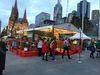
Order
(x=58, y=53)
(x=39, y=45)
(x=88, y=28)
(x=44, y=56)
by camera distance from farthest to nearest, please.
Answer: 1. (x=88, y=28)
2. (x=58, y=53)
3. (x=39, y=45)
4. (x=44, y=56)

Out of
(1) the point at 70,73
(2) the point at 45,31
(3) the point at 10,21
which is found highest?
(3) the point at 10,21

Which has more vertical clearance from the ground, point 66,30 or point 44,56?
point 66,30

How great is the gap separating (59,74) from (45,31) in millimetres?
21438

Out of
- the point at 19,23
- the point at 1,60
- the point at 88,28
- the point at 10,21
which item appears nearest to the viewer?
the point at 1,60

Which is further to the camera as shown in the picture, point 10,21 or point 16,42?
point 10,21

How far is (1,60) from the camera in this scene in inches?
400

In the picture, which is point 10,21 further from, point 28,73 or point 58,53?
point 28,73

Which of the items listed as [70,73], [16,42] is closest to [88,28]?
[16,42]

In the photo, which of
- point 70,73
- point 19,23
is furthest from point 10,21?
point 70,73

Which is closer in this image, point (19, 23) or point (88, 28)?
point (88, 28)

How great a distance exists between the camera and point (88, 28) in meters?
84.1

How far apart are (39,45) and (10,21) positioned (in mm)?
93959

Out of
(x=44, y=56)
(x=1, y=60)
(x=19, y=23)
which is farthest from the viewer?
(x=19, y=23)

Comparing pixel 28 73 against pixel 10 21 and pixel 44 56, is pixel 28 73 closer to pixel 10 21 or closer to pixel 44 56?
pixel 44 56
